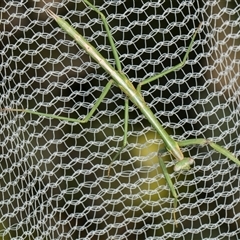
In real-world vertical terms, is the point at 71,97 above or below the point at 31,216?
above

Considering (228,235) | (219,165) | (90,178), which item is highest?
(90,178)

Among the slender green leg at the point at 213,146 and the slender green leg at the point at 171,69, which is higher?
the slender green leg at the point at 171,69

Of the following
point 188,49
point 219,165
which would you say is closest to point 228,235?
point 219,165

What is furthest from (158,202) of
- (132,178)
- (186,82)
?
(186,82)

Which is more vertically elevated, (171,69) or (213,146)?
(171,69)

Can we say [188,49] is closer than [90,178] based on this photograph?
Yes

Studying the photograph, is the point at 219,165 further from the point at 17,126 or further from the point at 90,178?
the point at 17,126

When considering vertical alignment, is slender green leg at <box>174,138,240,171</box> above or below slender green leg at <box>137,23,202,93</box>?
below
